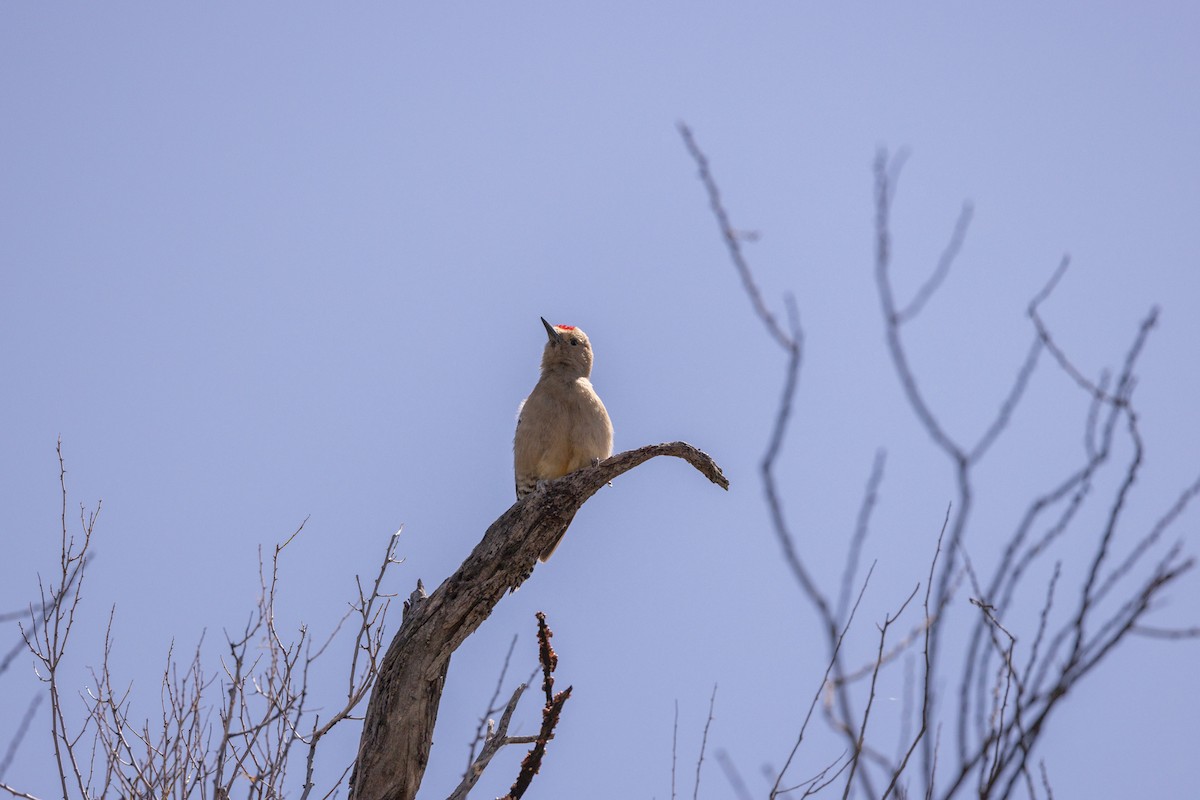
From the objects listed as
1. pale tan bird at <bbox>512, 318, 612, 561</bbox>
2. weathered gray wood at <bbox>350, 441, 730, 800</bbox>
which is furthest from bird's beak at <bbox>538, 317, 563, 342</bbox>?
weathered gray wood at <bbox>350, 441, 730, 800</bbox>

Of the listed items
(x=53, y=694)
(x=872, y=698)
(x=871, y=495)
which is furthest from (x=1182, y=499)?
(x=53, y=694)

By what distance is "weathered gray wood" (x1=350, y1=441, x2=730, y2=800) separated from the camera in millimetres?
5336

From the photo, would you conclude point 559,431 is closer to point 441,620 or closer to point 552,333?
point 552,333

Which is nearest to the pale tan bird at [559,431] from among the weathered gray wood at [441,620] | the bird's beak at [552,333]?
the bird's beak at [552,333]

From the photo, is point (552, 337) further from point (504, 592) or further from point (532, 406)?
point (504, 592)

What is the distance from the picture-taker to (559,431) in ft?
25.0

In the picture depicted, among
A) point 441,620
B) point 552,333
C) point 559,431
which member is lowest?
point 441,620

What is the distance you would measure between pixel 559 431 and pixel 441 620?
226cm

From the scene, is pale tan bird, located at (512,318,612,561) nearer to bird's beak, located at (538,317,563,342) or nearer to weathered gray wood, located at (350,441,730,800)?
bird's beak, located at (538,317,563,342)

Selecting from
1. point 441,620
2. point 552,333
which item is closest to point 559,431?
point 552,333

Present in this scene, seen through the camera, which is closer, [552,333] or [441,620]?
[441,620]

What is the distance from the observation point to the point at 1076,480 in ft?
8.09

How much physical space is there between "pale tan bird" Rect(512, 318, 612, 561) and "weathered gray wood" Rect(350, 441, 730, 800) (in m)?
1.42

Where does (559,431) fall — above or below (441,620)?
above
